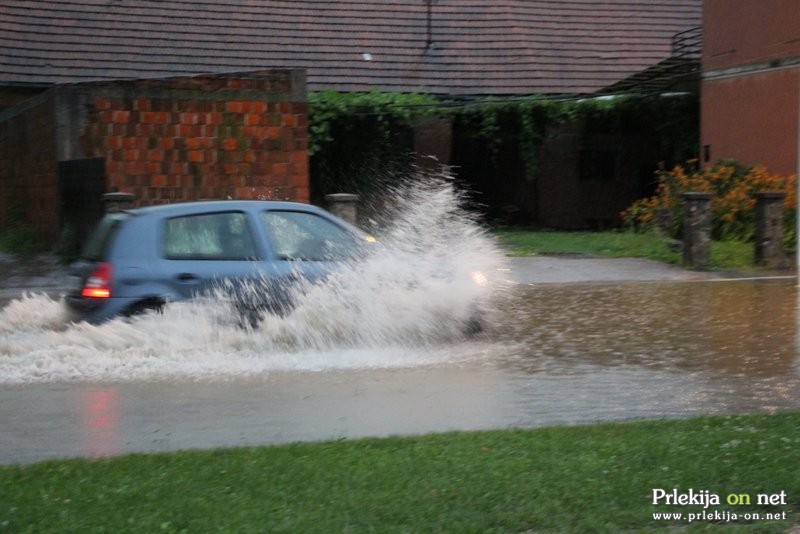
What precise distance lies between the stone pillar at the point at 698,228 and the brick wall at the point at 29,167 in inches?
414

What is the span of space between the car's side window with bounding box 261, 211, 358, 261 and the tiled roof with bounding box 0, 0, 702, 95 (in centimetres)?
1677

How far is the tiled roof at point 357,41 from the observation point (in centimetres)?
2577

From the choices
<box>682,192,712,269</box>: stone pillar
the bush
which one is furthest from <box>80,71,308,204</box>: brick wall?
the bush

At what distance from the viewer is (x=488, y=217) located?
28.3m

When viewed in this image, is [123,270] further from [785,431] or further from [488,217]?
[488,217]

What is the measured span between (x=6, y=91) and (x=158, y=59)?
3.62m

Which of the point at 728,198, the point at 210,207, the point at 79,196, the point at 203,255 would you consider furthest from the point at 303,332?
the point at 728,198

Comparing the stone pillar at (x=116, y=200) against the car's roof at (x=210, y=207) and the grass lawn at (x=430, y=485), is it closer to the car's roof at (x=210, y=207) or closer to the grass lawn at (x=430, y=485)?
the car's roof at (x=210, y=207)

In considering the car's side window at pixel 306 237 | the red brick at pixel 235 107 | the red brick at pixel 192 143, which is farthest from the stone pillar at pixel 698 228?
the red brick at pixel 192 143

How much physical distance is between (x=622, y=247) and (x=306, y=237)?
1069 centimetres

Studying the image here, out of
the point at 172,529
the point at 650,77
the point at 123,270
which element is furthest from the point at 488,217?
the point at 172,529

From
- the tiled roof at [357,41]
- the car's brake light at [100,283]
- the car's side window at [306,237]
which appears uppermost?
the tiled roof at [357,41]

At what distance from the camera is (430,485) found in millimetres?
5273

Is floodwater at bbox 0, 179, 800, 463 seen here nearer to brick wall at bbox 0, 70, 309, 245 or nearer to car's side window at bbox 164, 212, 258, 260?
car's side window at bbox 164, 212, 258, 260
